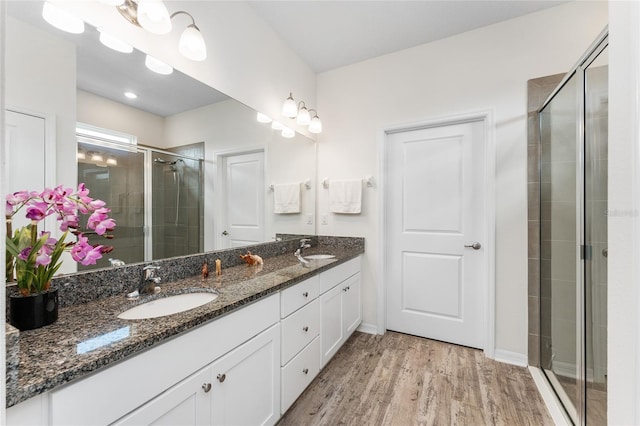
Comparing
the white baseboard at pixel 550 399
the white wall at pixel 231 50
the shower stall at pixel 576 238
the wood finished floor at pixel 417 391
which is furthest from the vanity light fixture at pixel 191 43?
the white baseboard at pixel 550 399

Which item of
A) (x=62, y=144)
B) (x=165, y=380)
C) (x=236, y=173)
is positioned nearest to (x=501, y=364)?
(x=165, y=380)

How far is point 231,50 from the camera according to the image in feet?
6.17

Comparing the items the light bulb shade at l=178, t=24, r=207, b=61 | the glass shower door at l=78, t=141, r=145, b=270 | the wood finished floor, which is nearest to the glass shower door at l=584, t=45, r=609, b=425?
the wood finished floor

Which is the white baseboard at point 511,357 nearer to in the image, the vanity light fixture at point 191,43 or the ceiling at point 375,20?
the ceiling at point 375,20

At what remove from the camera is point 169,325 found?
890 millimetres

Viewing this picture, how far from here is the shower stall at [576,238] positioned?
4.43 feet

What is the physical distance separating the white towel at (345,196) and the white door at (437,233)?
0.31 meters

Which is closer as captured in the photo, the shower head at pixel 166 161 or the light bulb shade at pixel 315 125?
the shower head at pixel 166 161

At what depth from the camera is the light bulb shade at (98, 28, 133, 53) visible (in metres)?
1.22

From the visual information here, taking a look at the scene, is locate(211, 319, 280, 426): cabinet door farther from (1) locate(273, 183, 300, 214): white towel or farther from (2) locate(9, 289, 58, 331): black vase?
(1) locate(273, 183, 300, 214): white towel

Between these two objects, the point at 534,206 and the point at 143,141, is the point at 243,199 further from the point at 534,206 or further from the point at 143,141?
the point at 534,206

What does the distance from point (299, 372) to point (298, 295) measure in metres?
0.46

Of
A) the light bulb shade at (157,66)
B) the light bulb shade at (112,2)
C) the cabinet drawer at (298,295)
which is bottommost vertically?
the cabinet drawer at (298,295)

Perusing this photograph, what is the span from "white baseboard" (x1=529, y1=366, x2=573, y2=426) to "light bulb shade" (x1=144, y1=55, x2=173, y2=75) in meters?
2.93
